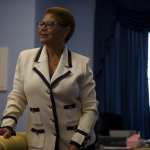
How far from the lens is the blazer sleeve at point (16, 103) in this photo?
1.87 meters

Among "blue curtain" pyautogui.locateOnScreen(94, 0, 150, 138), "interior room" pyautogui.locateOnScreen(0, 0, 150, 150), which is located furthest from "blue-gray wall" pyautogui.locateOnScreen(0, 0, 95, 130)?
"blue curtain" pyautogui.locateOnScreen(94, 0, 150, 138)

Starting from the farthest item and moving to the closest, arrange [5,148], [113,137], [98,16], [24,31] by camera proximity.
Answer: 1. [98,16]
2. [24,31]
3. [113,137]
4. [5,148]

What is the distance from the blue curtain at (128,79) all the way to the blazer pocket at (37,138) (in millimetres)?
2997

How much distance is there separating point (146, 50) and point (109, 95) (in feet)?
2.37

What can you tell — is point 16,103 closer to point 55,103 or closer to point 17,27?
point 55,103

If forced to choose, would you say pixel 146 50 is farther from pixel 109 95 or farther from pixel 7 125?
pixel 7 125

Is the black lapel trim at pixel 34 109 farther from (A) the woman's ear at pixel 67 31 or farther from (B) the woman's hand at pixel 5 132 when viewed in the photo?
(A) the woman's ear at pixel 67 31

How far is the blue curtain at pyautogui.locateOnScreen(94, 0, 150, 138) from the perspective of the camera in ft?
16.0

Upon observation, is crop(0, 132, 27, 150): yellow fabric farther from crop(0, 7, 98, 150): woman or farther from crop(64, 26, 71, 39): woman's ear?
crop(64, 26, 71, 39): woman's ear

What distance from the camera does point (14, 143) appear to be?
72.8 inches

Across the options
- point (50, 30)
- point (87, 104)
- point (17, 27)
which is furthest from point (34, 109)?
point (17, 27)

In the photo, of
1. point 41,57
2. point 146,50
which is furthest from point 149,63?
point 41,57

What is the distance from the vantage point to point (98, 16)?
455cm

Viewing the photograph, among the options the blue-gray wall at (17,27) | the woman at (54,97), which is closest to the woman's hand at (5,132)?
the woman at (54,97)
